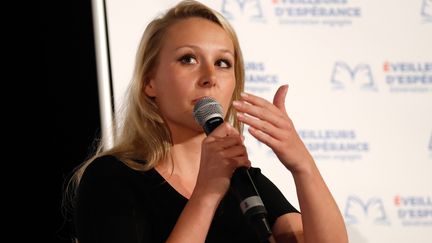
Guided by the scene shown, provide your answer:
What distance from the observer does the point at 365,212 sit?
88.1 inches

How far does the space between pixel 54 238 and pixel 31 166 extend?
→ 25cm

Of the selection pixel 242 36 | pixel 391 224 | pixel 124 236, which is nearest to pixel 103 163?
pixel 124 236

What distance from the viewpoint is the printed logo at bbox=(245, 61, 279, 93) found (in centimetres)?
224

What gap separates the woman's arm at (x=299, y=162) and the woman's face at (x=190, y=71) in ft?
0.60

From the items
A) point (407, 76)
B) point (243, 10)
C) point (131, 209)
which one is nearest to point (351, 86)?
point (407, 76)

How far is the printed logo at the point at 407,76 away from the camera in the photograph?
7.72 feet

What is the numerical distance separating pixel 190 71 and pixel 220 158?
33 cm

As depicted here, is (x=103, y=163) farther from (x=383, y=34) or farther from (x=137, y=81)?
(x=383, y=34)

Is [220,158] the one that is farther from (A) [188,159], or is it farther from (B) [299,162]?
(A) [188,159]

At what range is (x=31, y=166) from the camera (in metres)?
2.39

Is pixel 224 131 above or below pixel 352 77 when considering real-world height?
above

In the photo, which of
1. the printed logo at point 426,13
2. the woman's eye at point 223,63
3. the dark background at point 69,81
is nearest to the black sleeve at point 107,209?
the woman's eye at point 223,63

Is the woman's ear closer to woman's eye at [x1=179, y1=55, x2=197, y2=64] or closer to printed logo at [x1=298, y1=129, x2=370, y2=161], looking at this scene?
woman's eye at [x1=179, y1=55, x2=197, y2=64]

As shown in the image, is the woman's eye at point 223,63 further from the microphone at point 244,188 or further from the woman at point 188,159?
the microphone at point 244,188
